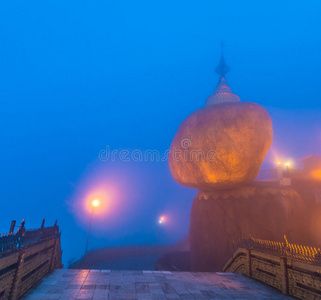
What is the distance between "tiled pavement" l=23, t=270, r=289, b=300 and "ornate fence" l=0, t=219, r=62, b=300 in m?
0.45

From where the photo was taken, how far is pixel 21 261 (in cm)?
666

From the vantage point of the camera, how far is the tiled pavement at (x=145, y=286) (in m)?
7.02

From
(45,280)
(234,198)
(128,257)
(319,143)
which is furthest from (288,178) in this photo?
(319,143)

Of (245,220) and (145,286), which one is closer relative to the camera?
(145,286)

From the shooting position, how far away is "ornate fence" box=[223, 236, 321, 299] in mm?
7228

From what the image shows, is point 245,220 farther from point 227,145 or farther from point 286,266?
point 286,266

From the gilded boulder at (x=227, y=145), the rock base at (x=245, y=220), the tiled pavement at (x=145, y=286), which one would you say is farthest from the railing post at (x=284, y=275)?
the gilded boulder at (x=227, y=145)

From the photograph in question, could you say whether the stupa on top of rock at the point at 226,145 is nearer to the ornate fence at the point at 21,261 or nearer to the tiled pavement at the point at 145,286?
the tiled pavement at the point at 145,286

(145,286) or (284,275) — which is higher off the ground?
(284,275)

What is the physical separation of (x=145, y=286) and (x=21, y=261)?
4.61 m

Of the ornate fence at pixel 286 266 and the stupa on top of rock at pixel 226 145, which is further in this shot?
the stupa on top of rock at pixel 226 145

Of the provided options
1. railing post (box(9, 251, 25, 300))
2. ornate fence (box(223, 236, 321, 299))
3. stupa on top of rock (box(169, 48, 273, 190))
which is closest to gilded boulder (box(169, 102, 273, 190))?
stupa on top of rock (box(169, 48, 273, 190))

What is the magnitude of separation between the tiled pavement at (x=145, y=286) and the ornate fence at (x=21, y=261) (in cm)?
45

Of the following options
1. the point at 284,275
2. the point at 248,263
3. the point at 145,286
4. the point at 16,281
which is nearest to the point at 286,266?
the point at 284,275
